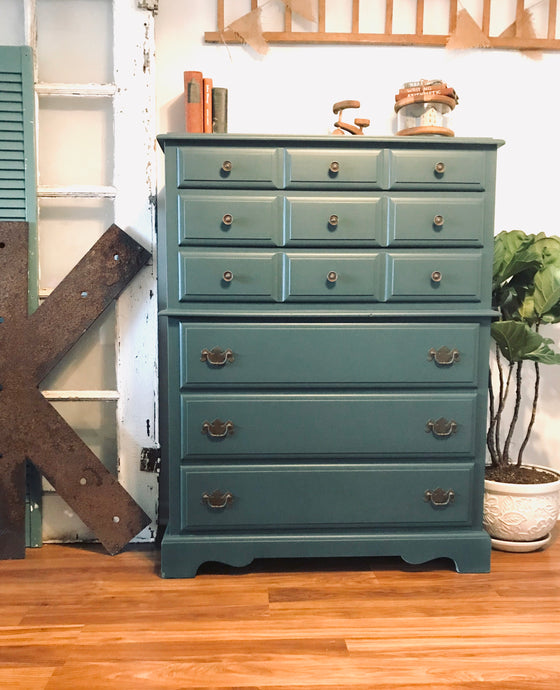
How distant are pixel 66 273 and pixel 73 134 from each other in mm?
551

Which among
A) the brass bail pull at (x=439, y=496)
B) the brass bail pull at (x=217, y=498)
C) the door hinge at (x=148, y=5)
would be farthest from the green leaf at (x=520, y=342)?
the door hinge at (x=148, y=5)

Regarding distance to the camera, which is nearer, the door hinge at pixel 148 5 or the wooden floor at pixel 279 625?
the wooden floor at pixel 279 625

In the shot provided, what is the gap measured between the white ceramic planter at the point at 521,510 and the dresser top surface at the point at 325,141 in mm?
1252

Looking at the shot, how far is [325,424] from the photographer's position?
7.02 feet

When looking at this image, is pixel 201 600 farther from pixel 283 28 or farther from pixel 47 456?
pixel 283 28

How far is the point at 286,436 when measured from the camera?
2137 mm

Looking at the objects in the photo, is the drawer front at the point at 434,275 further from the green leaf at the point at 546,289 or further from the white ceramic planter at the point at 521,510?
the white ceramic planter at the point at 521,510

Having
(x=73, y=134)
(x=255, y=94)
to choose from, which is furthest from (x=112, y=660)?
(x=255, y=94)

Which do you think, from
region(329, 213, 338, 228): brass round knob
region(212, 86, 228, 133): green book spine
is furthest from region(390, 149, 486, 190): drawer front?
region(212, 86, 228, 133): green book spine

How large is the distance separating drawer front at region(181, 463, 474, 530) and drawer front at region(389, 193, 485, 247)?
79 centimetres

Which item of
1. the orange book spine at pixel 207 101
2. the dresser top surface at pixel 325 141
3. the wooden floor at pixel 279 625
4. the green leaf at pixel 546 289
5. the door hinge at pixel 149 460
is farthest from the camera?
the door hinge at pixel 149 460

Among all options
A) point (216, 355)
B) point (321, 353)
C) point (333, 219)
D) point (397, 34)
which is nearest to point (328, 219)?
point (333, 219)

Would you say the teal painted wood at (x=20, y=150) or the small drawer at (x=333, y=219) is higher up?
the teal painted wood at (x=20, y=150)

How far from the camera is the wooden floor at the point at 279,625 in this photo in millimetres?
1597
